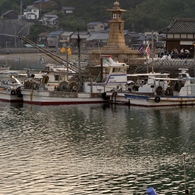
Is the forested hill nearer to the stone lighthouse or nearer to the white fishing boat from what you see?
the stone lighthouse

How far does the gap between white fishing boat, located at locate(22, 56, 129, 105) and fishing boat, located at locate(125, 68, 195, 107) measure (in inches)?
104

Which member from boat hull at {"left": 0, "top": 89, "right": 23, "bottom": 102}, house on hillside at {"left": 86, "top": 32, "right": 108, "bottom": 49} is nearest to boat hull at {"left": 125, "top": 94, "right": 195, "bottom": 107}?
boat hull at {"left": 0, "top": 89, "right": 23, "bottom": 102}

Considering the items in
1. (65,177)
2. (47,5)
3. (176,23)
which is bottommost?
(65,177)

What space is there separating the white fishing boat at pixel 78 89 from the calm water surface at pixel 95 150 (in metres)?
2.10

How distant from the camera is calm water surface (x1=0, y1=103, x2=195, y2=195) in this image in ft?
84.7

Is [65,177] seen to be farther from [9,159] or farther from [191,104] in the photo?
[191,104]

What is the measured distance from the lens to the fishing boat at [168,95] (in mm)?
46875

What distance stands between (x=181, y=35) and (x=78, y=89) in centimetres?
1790

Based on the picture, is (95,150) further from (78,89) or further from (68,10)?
(68,10)

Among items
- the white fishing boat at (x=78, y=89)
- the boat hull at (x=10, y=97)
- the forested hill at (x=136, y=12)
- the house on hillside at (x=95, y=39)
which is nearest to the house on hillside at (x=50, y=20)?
the forested hill at (x=136, y=12)

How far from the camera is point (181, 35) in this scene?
6450cm

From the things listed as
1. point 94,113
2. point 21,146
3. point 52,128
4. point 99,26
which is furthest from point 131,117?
point 99,26

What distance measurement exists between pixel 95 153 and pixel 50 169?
362 centimetres

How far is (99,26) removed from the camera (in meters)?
144
